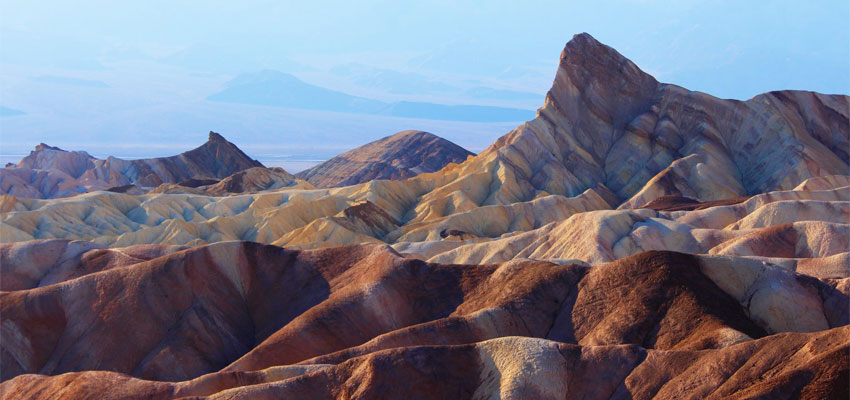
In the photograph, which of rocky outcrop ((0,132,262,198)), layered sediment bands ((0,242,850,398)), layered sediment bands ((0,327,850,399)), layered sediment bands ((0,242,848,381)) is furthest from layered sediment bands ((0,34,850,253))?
layered sediment bands ((0,327,850,399))

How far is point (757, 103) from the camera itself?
98062mm

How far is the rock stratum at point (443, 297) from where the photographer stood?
28359 mm

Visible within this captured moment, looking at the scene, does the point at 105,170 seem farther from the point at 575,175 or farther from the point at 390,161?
the point at 575,175

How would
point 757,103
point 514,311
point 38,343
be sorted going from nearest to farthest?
point 514,311 → point 38,343 → point 757,103

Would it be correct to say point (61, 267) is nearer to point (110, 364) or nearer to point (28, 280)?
point (28, 280)

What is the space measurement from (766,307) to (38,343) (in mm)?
32943

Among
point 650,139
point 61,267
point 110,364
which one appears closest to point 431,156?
point 650,139

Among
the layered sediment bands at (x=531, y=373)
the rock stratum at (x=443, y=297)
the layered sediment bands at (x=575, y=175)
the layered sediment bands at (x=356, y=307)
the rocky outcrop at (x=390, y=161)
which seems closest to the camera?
the layered sediment bands at (x=531, y=373)

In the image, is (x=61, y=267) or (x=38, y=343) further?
(x=61, y=267)

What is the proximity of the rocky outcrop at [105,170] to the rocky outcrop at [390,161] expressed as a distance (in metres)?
13.9

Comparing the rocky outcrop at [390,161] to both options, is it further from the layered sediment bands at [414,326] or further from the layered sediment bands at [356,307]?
the layered sediment bands at [414,326]

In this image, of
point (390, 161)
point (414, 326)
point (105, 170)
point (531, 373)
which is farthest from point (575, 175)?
point (105, 170)

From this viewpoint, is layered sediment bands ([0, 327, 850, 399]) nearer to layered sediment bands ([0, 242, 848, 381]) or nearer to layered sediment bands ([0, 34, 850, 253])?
layered sediment bands ([0, 242, 848, 381])

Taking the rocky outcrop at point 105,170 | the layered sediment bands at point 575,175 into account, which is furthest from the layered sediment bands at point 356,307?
the rocky outcrop at point 105,170
